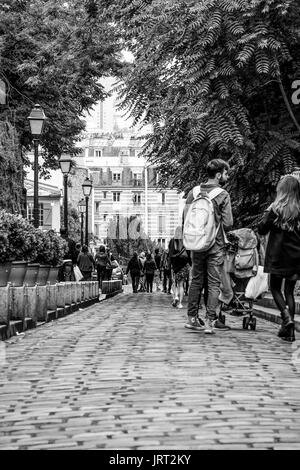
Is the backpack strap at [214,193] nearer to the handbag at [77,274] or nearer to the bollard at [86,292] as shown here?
the bollard at [86,292]

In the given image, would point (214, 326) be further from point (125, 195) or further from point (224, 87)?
point (125, 195)

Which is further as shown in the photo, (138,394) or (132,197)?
(132,197)

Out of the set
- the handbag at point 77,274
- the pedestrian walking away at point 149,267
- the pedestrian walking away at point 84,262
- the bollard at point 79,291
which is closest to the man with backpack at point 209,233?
the bollard at point 79,291

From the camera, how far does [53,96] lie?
1298 inches

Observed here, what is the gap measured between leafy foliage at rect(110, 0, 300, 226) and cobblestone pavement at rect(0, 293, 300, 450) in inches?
291

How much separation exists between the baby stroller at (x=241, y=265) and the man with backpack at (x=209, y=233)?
95 cm

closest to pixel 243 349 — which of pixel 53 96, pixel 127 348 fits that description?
pixel 127 348

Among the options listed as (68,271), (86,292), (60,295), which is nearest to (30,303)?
(60,295)

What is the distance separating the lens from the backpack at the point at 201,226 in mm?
10734

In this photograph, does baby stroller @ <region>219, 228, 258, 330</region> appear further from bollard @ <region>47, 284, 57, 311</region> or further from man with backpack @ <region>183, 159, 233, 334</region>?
bollard @ <region>47, 284, 57, 311</region>

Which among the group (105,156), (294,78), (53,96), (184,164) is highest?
(105,156)

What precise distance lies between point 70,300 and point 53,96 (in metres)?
14.4

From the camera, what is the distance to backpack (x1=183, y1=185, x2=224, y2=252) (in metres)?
10.7

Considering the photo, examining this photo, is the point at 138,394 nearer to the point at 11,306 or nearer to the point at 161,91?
the point at 11,306
